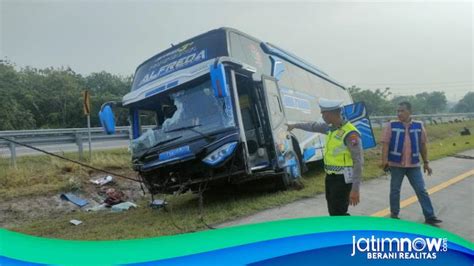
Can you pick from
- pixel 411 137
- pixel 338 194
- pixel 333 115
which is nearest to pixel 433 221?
pixel 411 137

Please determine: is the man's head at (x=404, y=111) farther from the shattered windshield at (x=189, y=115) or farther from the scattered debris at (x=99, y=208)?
the scattered debris at (x=99, y=208)

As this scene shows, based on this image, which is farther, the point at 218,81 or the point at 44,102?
the point at 44,102

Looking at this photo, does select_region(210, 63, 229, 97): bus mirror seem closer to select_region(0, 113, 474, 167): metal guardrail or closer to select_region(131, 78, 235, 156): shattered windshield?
select_region(131, 78, 235, 156): shattered windshield

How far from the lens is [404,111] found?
4840mm

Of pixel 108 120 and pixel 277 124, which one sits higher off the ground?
pixel 108 120

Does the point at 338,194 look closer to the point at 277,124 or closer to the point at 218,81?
the point at 218,81

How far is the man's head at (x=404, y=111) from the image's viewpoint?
481cm

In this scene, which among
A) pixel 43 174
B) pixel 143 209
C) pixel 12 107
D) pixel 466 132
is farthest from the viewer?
pixel 466 132

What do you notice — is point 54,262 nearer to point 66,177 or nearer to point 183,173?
point 183,173

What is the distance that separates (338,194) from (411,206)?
2.47 metres

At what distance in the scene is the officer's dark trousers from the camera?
3492 millimetres

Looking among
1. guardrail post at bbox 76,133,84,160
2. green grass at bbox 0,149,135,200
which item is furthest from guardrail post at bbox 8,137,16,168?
guardrail post at bbox 76,133,84,160

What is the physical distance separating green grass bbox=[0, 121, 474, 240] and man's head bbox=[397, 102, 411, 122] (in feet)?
6.84

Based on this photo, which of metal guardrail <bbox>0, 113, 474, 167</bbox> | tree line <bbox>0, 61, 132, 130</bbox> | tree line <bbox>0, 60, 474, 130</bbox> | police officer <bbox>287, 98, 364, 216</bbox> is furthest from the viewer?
metal guardrail <bbox>0, 113, 474, 167</bbox>
